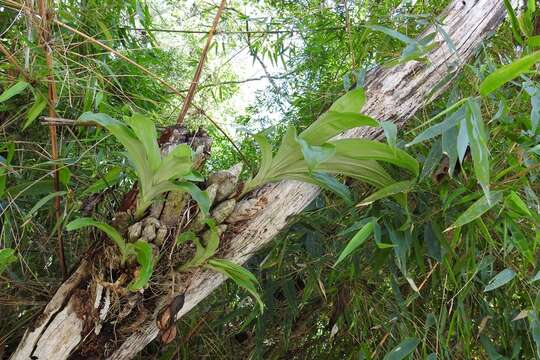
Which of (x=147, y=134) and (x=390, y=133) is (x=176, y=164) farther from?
(x=390, y=133)

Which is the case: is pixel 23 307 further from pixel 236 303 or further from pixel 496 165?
pixel 496 165

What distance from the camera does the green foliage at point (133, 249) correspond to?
66cm

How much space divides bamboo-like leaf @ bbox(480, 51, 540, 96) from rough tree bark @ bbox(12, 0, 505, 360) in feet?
0.59

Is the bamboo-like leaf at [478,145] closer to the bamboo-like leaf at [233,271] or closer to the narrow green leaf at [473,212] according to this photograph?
the narrow green leaf at [473,212]

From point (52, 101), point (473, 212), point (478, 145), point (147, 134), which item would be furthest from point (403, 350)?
point (52, 101)

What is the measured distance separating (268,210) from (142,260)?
0.18 meters

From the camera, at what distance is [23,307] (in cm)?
91

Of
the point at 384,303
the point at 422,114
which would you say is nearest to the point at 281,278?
the point at 384,303

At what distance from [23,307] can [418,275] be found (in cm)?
66

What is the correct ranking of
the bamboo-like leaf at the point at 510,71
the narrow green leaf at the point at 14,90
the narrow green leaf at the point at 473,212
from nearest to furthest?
the bamboo-like leaf at the point at 510,71 → the narrow green leaf at the point at 473,212 → the narrow green leaf at the point at 14,90

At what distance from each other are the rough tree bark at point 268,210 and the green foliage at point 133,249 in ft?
0.28

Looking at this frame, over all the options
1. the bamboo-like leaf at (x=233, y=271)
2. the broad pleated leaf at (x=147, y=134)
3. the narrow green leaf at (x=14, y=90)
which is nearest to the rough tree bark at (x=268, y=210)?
the bamboo-like leaf at (x=233, y=271)

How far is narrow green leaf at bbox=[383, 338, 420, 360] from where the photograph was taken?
86 cm

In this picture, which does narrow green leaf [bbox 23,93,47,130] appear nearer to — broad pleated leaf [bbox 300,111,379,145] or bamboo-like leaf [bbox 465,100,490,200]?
broad pleated leaf [bbox 300,111,379,145]
